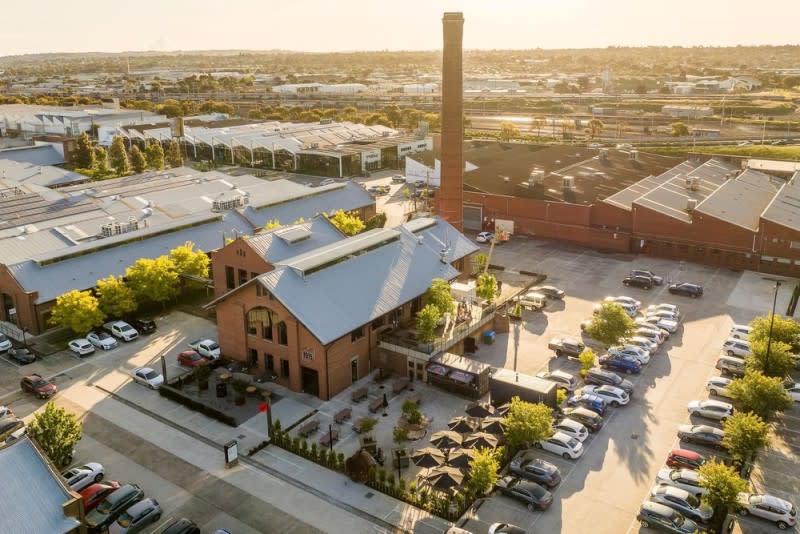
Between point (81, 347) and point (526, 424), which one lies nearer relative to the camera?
point (526, 424)

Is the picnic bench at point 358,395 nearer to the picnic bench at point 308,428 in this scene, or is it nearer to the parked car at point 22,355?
the picnic bench at point 308,428

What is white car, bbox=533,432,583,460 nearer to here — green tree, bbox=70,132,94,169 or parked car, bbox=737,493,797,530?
parked car, bbox=737,493,797,530

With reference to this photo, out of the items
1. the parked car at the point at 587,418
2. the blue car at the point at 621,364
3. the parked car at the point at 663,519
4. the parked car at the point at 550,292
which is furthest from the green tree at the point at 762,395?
the parked car at the point at 550,292

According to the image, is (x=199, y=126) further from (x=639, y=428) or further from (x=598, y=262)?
(x=639, y=428)

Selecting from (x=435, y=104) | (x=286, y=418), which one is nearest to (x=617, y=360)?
(x=286, y=418)

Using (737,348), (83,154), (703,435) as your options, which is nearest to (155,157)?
(83,154)

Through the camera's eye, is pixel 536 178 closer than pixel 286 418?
→ No

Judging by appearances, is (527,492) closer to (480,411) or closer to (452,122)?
(480,411)
